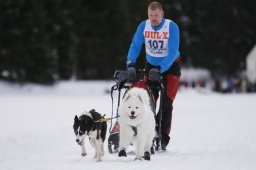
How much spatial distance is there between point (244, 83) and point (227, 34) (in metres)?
26.2

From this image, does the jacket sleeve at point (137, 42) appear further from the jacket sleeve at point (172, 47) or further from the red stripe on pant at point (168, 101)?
the red stripe on pant at point (168, 101)

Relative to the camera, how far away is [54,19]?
153 feet

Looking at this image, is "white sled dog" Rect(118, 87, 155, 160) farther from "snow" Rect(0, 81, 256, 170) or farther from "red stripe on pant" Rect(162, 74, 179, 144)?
"red stripe on pant" Rect(162, 74, 179, 144)

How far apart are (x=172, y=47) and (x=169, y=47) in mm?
58

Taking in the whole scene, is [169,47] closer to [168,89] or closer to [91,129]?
[168,89]

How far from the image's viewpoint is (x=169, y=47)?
369 inches

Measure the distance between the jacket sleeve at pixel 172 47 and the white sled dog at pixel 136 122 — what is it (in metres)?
1.37

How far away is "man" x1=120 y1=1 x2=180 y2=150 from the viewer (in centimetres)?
921

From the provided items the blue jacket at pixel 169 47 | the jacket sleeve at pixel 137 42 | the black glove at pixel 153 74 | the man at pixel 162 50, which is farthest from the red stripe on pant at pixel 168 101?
the black glove at pixel 153 74

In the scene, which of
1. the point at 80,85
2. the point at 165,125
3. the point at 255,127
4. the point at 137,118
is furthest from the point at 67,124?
the point at 80,85

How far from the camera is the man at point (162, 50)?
30.2ft

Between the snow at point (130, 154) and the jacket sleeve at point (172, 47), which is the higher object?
the jacket sleeve at point (172, 47)

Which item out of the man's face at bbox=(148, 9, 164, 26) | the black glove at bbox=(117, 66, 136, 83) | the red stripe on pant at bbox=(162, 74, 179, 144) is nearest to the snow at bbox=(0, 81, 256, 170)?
the red stripe on pant at bbox=(162, 74, 179, 144)

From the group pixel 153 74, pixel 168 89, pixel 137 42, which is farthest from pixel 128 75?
pixel 168 89
